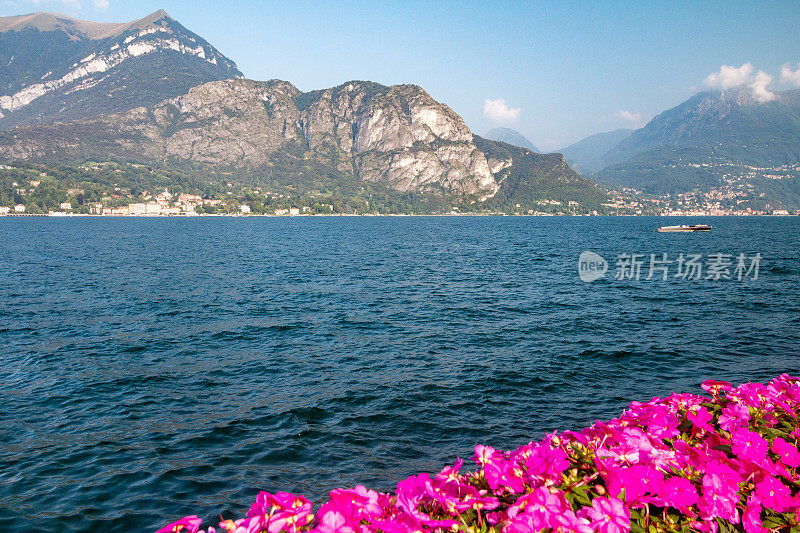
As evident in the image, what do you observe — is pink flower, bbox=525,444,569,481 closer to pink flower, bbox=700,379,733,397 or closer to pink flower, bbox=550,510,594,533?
pink flower, bbox=550,510,594,533

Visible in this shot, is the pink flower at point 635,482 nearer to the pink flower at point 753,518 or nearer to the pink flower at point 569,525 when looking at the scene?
the pink flower at point 753,518

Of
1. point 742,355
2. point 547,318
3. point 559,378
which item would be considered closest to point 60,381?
point 559,378

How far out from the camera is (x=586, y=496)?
170 inches

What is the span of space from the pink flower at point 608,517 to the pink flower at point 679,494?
565 mm

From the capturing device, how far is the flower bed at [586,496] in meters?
3.68

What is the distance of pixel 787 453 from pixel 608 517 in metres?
3.34

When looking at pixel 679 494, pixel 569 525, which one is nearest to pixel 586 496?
pixel 679 494

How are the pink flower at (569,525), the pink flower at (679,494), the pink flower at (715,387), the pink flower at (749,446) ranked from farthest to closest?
the pink flower at (715,387) < the pink flower at (749,446) < the pink flower at (679,494) < the pink flower at (569,525)

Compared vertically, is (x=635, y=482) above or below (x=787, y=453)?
above

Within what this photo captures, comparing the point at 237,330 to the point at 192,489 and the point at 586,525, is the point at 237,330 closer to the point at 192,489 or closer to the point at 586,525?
the point at 192,489

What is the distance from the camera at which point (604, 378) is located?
17.3m

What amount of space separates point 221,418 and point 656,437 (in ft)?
41.3

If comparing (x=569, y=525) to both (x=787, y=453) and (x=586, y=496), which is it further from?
(x=787, y=453)

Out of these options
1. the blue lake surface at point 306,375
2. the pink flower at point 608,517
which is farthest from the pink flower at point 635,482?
the blue lake surface at point 306,375
